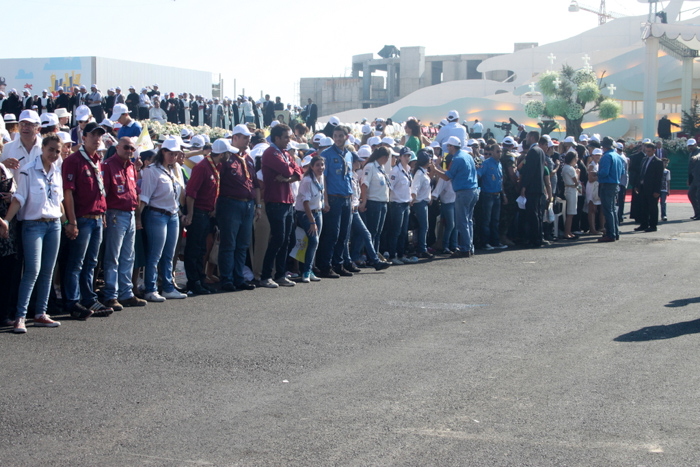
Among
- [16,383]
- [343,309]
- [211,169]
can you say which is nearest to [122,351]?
[16,383]

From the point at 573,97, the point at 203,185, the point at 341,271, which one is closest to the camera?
the point at 203,185

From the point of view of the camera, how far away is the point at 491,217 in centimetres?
1566

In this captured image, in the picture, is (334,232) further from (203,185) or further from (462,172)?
(462,172)

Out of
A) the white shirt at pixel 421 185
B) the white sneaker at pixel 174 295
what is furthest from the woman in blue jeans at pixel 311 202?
the white shirt at pixel 421 185

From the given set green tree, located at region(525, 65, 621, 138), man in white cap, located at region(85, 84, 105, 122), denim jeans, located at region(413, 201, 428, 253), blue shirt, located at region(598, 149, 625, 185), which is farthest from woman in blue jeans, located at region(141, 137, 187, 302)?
green tree, located at region(525, 65, 621, 138)

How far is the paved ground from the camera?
4.78 meters

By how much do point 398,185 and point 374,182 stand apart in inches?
23.6

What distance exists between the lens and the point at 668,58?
5897cm

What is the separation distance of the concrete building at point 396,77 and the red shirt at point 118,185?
97.6 metres

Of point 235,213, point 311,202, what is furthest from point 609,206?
point 235,213

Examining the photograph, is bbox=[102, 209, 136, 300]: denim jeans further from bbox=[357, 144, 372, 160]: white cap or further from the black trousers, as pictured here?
the black trousers

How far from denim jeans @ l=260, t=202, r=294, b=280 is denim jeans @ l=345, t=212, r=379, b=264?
59.4 inches

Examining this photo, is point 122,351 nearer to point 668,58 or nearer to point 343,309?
point 343,309

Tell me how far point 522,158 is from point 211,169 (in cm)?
838
